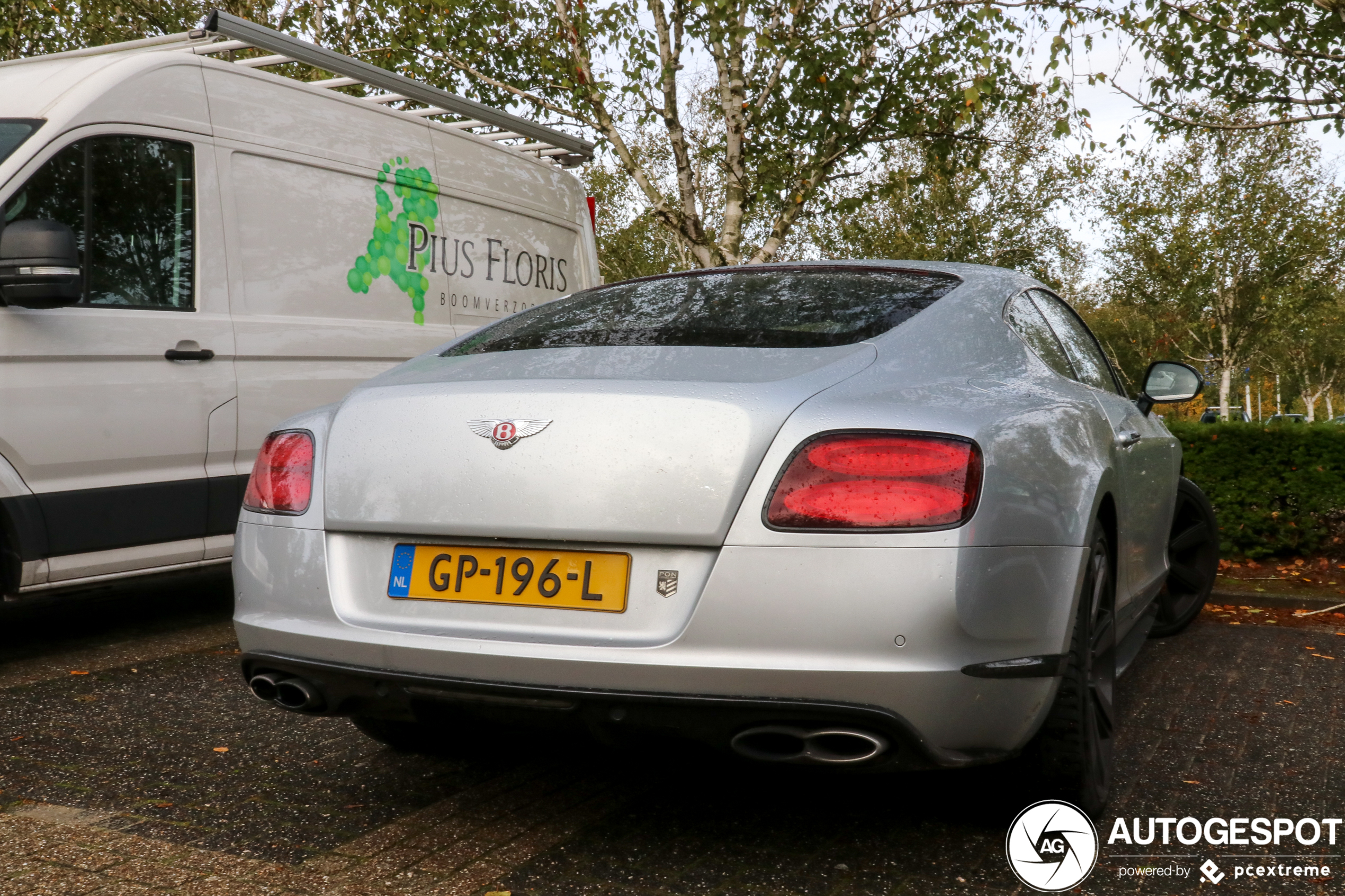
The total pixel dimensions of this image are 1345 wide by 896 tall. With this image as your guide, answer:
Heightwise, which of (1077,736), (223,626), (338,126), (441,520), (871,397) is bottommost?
(223,626)

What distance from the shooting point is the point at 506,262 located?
286 inches

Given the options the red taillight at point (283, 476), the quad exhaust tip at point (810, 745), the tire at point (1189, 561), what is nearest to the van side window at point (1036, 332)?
the quad exhaust tip at point (810, 745)

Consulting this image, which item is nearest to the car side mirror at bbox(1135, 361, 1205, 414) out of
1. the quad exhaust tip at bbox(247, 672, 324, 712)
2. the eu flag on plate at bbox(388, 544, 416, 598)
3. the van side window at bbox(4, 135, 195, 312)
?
the eu flag on plate at bbox(388, 544, 416, 598)

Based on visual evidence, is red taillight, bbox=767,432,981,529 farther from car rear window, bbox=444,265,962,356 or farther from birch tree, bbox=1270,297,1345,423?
birch tree, bbox=1270,297,1345,423

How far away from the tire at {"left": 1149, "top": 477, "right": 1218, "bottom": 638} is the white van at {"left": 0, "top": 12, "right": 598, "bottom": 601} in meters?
3.85

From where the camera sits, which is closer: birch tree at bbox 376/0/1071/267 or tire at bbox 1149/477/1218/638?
tire at bbox 1149/477/1218/638

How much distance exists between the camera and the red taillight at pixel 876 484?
2.37 meters

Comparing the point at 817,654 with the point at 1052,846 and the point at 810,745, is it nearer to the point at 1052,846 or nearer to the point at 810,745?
the point at 810,745

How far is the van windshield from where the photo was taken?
15.5ft

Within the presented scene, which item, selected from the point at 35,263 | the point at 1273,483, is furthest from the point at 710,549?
the point at 1273,483

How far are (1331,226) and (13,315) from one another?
33910 mm

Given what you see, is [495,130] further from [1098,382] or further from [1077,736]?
[1077,736]

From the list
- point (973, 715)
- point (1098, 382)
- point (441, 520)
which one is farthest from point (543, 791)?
point (1098, 382)

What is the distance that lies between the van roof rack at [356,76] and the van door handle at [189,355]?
4.28ft
